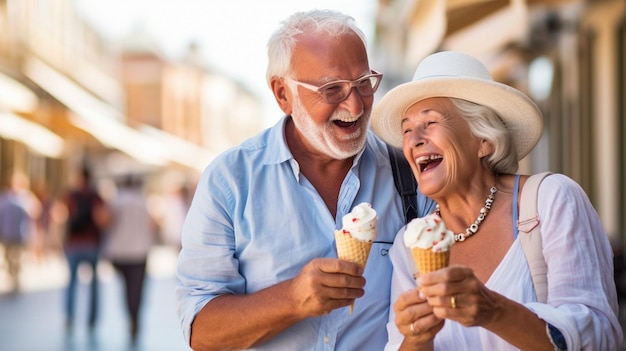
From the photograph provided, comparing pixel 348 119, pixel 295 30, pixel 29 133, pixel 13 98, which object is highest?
pixel 13 98

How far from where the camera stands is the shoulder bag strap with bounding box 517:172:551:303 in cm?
304

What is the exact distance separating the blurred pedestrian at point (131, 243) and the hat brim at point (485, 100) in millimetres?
7648

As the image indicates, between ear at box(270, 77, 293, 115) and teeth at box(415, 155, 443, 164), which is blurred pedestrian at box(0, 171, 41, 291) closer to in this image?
ear at box(270, 77, 293, 115)

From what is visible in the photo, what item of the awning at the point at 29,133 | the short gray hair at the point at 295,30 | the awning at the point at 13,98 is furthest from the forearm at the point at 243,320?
the awning at the point at 29,133

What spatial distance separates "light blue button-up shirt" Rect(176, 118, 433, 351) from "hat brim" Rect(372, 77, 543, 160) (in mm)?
303

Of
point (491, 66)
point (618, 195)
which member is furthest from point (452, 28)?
point (491, 66)

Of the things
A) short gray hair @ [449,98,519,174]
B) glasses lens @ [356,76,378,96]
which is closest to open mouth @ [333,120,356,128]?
glasses lens @ [356,76,378,96]

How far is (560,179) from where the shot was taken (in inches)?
123

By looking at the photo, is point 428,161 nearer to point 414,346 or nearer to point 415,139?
point 415,139

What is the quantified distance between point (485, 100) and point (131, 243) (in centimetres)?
817

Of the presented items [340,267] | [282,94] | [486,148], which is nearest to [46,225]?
[282,94]

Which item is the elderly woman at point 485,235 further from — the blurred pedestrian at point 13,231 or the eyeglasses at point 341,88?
the blurred pedestrian at point 13,231

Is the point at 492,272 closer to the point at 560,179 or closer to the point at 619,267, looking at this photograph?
the point at 560,179

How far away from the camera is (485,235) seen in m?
3.29
